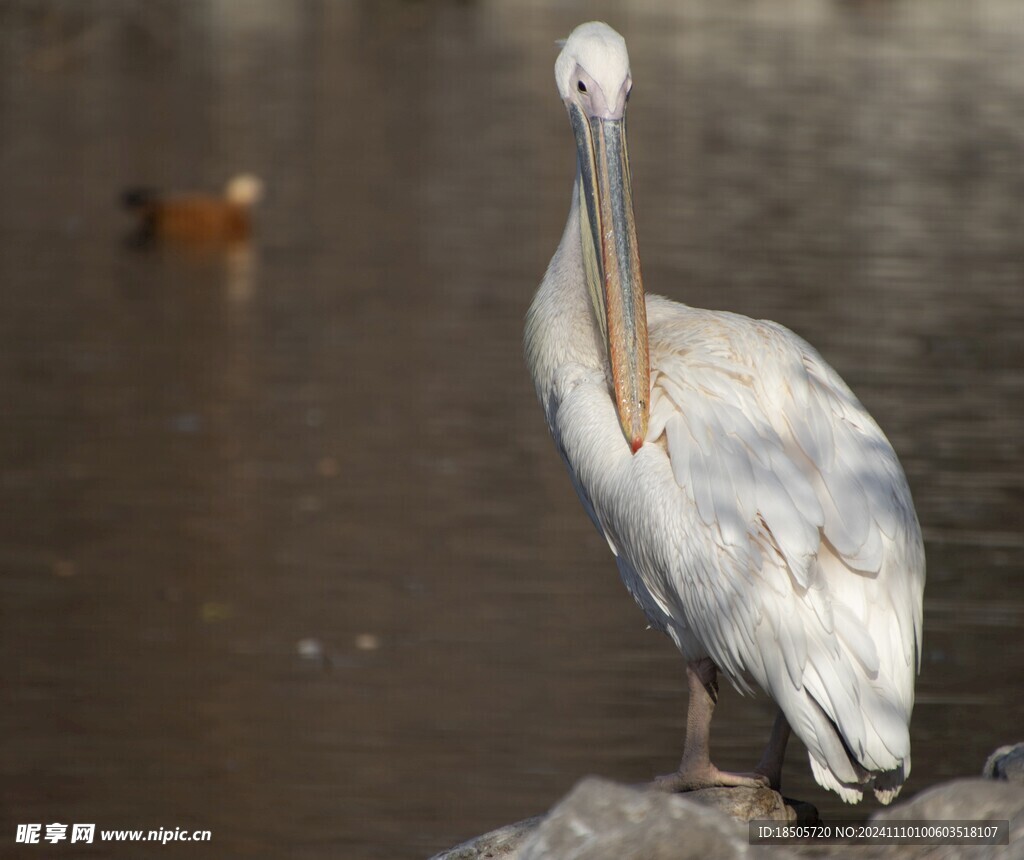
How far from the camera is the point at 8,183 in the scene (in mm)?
15297

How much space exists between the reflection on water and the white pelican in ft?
6.19

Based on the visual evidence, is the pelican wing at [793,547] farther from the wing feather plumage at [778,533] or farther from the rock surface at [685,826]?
the rock surface at [685,826]

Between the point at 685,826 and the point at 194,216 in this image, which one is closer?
the point at 685,826

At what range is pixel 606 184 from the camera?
439cm

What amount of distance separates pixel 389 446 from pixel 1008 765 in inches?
233

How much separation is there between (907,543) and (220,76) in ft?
67.3

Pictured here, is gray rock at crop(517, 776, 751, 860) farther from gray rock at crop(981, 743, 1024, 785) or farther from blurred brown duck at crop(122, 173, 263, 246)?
blurred brown duck at crop(122, 173, 263, 246)

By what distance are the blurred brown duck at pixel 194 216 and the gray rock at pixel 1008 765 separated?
10838mm

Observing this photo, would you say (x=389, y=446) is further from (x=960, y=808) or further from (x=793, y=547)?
(x=960, y=808)

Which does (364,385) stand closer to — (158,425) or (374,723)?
(158,425)

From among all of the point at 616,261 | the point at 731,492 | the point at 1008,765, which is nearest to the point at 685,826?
the point at 1008,765

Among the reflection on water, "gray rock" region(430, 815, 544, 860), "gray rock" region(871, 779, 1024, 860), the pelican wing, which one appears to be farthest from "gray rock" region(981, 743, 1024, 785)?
the reflection on water

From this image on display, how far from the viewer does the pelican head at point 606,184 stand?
4.16 m

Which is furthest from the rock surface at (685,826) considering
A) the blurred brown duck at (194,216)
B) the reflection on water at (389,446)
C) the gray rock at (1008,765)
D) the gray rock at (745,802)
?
the blurred brown duck at (194,216)
